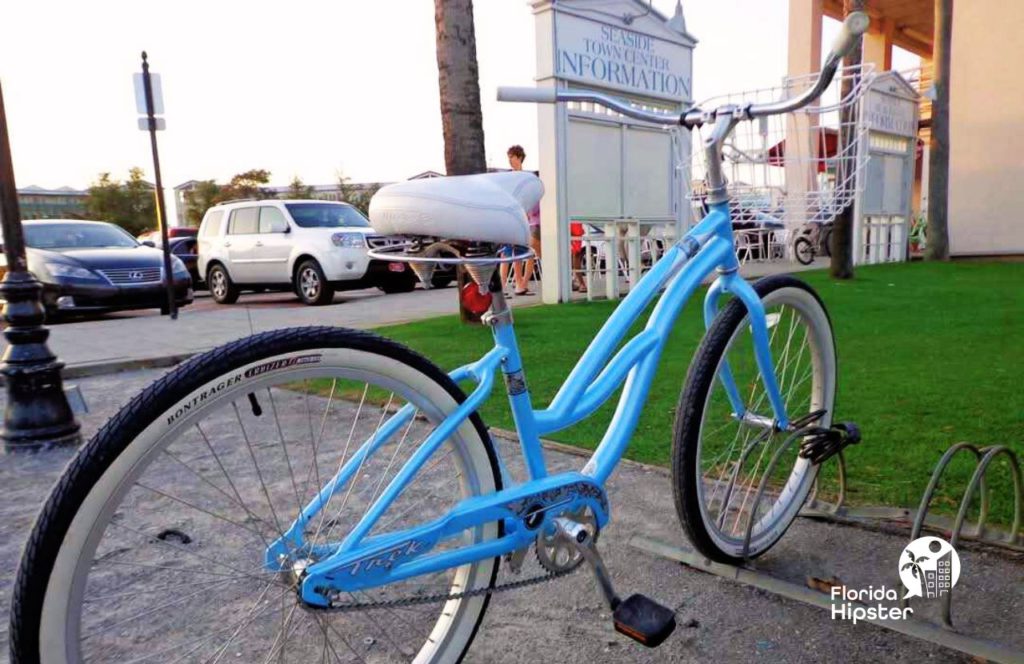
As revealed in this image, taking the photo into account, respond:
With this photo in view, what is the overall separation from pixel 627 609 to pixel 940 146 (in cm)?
1431

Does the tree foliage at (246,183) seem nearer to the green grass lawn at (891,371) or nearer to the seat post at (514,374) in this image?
the green grass lawn at (891,371)

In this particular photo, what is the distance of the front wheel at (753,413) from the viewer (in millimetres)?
1948

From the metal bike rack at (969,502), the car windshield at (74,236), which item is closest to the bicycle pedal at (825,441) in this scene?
the metal bike rack at (969,502)

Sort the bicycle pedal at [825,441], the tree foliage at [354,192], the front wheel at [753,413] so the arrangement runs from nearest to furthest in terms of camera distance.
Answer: the front wheel at [753,413], the bicycle pedal at [825,441], the tree foliage at [354,192]

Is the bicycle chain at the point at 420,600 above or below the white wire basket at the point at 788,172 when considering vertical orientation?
below

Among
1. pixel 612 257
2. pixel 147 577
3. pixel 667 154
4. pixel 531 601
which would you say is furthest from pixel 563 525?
pixel 667 154

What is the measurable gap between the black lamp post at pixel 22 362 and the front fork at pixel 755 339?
A: 3.16 meters

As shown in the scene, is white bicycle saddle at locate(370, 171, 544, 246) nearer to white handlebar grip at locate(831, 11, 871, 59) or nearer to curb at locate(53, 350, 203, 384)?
white handlebar grip at locate(831, 11, 871, 59)

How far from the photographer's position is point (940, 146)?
43.0 ft

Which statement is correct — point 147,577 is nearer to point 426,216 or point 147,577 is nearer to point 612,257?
point 426,216

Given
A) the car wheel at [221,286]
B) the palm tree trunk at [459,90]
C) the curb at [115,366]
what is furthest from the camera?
the car wheel at [221,286]

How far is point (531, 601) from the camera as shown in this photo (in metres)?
2.00

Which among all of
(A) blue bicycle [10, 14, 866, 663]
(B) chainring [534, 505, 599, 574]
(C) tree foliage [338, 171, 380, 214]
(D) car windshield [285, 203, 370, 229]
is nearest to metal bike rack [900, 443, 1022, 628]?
(A) blue bicycle [10, 14, 866, 663]

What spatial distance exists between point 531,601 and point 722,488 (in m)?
0.94
